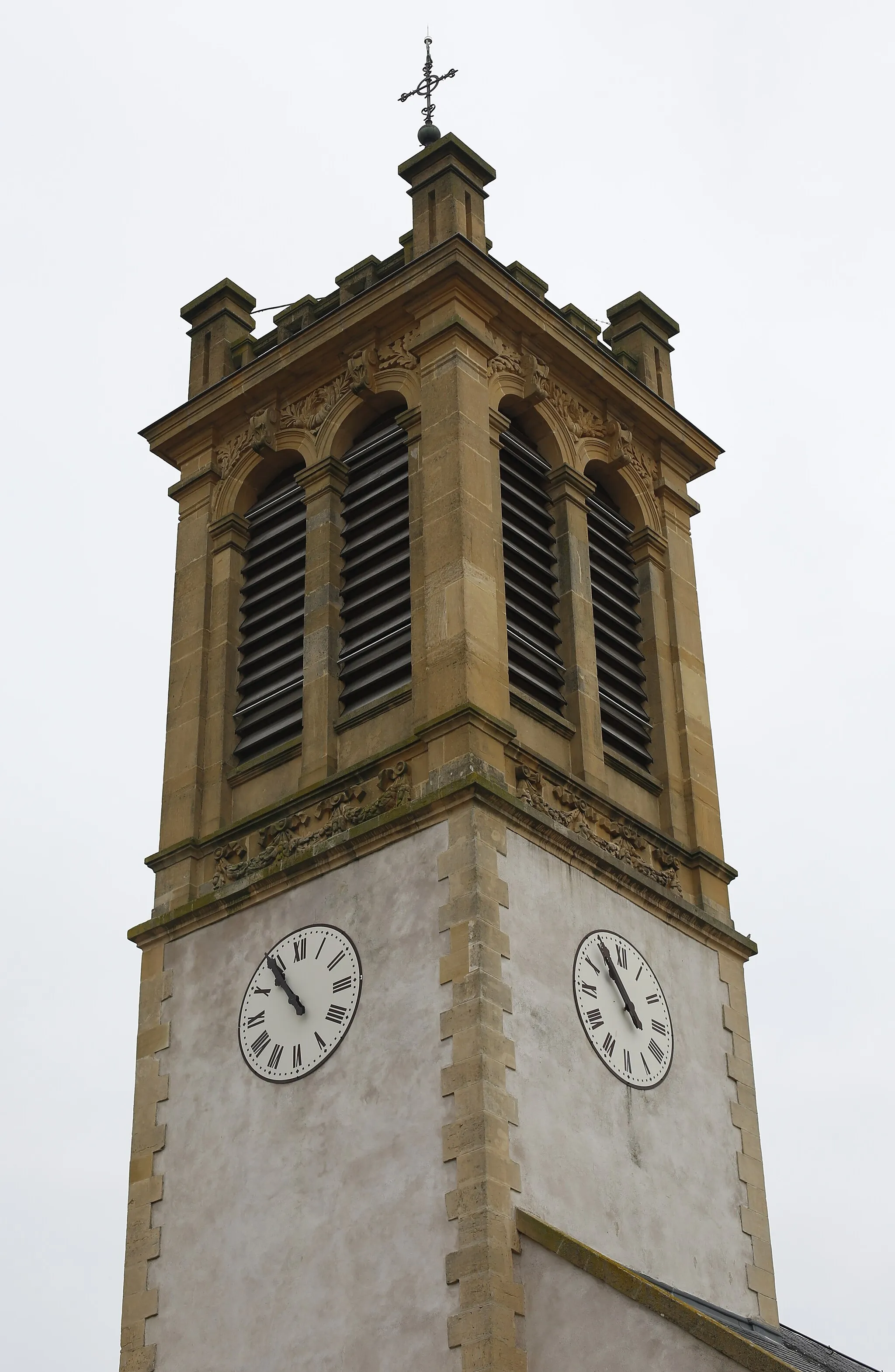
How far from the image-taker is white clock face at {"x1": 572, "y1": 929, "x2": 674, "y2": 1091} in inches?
781

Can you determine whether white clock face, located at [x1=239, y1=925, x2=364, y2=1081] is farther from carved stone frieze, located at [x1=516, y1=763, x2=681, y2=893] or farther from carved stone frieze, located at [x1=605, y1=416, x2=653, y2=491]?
carved stone frieze, located at [x1=605, y1=416, x2=653, y2=491]

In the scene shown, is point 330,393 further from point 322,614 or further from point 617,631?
point 617,631

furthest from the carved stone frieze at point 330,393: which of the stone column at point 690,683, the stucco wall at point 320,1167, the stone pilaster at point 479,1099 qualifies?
the stone pilaster at point 479,1099

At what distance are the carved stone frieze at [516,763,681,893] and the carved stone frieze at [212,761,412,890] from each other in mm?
1140

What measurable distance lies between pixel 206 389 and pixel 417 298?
3041 mm

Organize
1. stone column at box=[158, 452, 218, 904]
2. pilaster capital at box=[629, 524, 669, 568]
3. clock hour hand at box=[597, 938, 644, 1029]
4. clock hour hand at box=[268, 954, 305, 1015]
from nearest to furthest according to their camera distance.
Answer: clock hour hand at box=[268, 954, 305, 1015] < clock hour hand at box=[597, 938, 644, 1029] < stone column at box=[158, 452, 218, 904] < pilaster capital at box=[629, 524, 669, 568]

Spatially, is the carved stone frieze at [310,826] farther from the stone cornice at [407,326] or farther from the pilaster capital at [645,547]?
the stone cornice at [407,326]

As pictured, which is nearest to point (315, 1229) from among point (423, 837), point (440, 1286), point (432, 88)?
point (440, 1286)

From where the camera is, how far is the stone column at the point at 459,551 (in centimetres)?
2030

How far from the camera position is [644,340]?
26.5 m

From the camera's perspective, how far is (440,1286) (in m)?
17.6

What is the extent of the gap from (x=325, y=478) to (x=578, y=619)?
306 cm

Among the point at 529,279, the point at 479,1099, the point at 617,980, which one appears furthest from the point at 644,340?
the point at 479,1099

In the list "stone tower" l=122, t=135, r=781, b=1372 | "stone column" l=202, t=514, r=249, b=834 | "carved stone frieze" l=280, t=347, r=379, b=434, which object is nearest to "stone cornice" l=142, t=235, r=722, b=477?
"stone tower" l=122, t=135, r=781, b=1372
